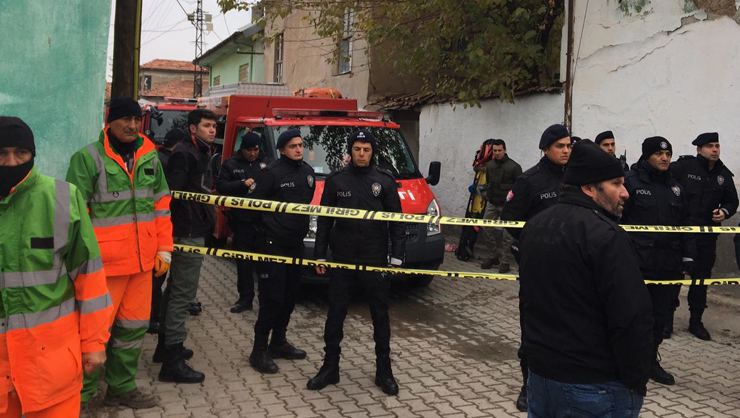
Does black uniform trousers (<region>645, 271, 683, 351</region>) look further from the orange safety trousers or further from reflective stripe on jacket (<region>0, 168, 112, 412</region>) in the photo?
reflective stripe on jacket (<region>0, 168, 112, 412</region>)

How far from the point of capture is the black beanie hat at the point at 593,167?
2760 millimetres

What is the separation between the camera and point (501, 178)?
384 inches

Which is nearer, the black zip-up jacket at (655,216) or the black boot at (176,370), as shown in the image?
the black boot at (176,370)

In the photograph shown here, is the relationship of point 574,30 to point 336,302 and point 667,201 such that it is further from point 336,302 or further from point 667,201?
point 336,302

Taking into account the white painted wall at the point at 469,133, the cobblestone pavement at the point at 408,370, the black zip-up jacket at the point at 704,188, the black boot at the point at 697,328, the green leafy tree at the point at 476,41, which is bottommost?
the cobblestone pavement at the point at 408,370

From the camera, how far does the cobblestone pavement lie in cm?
485

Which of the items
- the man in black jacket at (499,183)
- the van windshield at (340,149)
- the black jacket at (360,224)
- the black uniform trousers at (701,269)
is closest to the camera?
the black jacket at (360,224)

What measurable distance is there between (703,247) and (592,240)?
476 cm

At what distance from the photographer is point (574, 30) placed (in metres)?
10.2

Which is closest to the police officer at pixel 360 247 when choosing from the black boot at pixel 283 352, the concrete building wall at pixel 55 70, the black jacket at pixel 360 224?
the black jacket at pixel 360 224

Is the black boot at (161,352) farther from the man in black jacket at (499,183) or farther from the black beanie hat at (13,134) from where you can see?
the man in black jacket at (499,183)

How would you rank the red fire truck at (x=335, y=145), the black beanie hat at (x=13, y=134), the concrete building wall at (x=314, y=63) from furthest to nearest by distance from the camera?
the concrete building wall at (x=314, y=63), the red fire truck at (x=335, y=145), the black beanie hat at (x=13, y=134)

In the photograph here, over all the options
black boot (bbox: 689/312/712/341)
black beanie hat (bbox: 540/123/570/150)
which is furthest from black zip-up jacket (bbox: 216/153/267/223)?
black boot (bbox: 689/312/712/341)

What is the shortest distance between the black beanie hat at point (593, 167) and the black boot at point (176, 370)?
11.5ft
